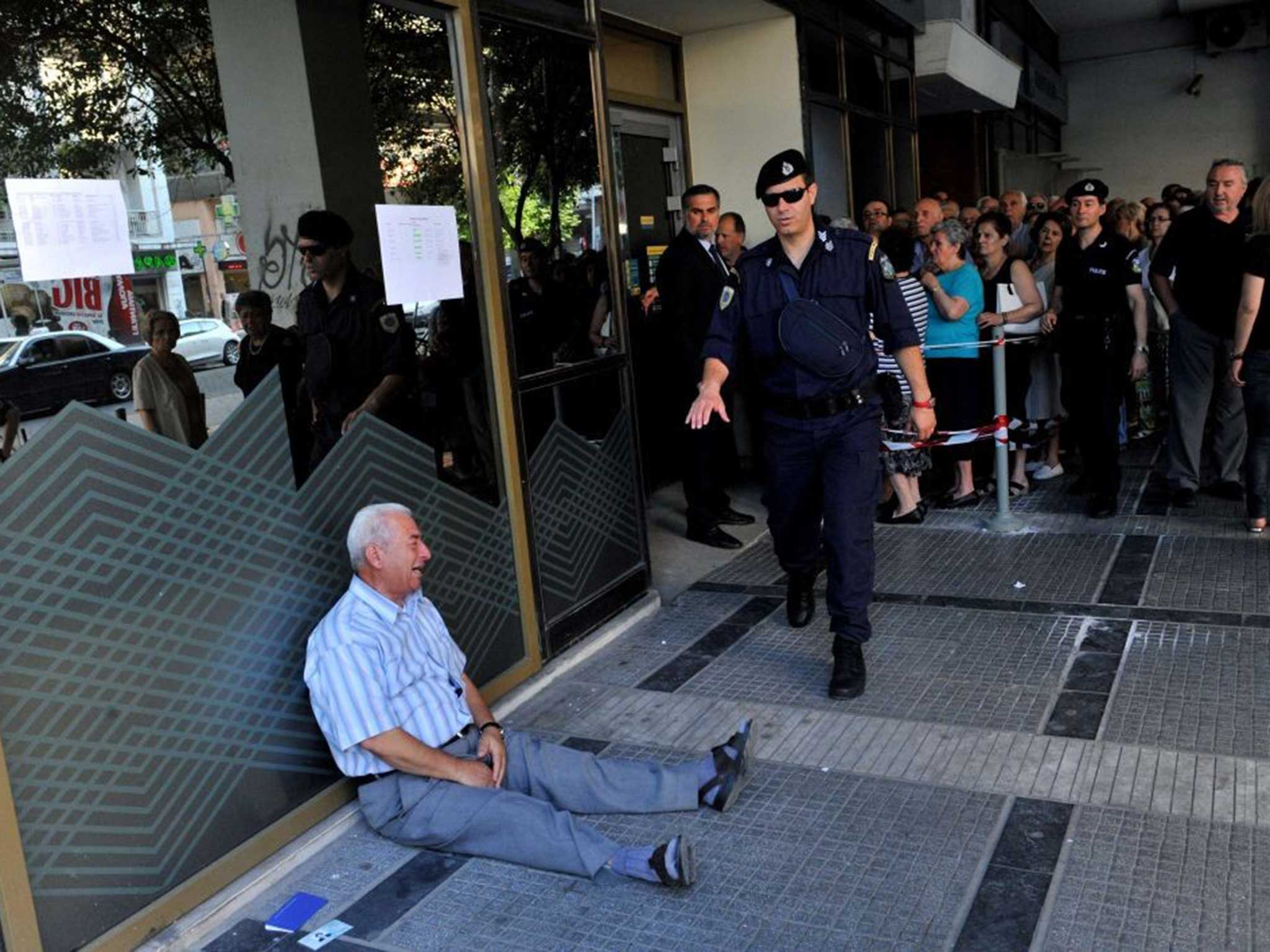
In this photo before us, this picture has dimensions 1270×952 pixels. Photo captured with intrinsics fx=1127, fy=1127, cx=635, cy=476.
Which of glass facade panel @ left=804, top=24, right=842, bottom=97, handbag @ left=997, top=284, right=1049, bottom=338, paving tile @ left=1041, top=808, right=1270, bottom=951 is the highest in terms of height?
glass facade panel @ left=804, top=24, right=842, bottom=97

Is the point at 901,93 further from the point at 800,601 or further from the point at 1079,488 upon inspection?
the point at 800,601

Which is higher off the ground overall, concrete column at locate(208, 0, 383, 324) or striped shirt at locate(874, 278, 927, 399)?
concrete column at locate(208, 0, 383, 324)

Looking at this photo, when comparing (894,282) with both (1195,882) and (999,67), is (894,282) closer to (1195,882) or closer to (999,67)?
(1195,882)

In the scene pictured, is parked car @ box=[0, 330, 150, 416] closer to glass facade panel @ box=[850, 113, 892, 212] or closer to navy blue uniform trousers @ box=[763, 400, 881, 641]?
navy blue uniform trousers @ box=[763, 400, 881, 641]

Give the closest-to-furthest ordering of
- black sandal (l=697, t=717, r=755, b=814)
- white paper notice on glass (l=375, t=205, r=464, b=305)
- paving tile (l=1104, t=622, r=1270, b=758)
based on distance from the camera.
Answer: black sandal (l=697, t=717, r=755, b=814)
paving tile (l=1104, t=622, r=1270, b=758)
white paper notice on glass (l=375, t=205, r=464, b=305)

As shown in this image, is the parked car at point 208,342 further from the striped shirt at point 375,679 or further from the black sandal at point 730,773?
the black sandal at point 730,773

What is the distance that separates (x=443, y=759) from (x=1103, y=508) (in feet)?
14.4

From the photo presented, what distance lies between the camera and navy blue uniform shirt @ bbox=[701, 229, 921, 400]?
13.9 ft

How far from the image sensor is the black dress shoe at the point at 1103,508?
6195 millimetres

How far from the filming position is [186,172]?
3082 mm

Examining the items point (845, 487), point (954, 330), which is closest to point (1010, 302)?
point (954, 330)

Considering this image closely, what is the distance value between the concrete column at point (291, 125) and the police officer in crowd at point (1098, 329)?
407 centimetres

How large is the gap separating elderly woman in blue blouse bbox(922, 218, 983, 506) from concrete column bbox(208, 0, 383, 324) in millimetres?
3611

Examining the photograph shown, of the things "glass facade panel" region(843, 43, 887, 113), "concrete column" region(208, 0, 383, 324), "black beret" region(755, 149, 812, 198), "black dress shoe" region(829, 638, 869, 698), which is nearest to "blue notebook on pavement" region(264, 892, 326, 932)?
"concrete column" region(208, 0, 383, 324)
